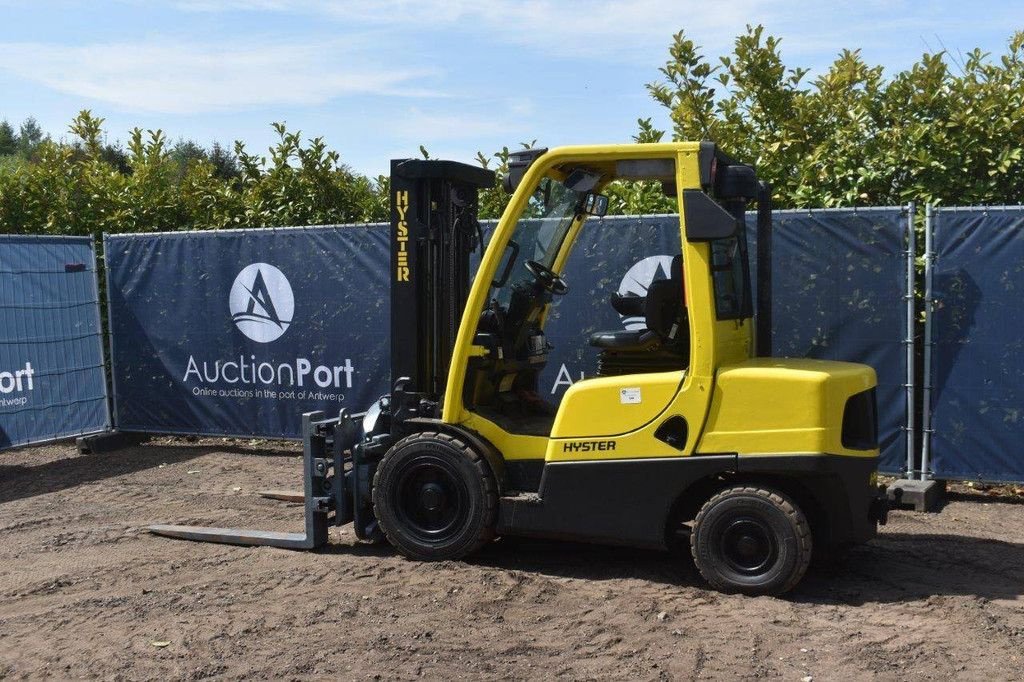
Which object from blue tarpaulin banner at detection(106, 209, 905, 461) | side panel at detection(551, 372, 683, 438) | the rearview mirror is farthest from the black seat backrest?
blue tarpaulin banner at detection(106, 209, 905, 461)

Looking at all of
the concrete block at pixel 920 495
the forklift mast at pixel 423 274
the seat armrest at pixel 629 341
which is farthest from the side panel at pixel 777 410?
the concrete block at pixel 920 495

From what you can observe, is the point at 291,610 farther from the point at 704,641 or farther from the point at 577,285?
the point at 577,285

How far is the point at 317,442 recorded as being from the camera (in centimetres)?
683

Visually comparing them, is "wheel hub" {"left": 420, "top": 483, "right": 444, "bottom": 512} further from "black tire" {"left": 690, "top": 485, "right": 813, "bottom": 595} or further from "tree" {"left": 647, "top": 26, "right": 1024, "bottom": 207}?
"tree" {"left": 647, "top": 26, "right": 1024, "bottom": 207}

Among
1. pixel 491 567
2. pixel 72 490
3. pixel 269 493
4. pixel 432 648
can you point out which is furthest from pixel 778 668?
pixel 72 490

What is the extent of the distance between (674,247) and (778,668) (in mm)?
4443

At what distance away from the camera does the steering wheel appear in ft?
21.1

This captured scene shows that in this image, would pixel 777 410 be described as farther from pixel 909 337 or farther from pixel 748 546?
pixel 909 337

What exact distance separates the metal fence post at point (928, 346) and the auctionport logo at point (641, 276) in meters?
1.92

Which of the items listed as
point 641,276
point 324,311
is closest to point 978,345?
point 641,276

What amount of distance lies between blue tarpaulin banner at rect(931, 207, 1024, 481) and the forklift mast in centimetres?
361

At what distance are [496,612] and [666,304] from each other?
187 centimetres

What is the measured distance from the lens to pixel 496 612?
220 inches

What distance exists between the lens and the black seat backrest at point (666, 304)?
5.99m
